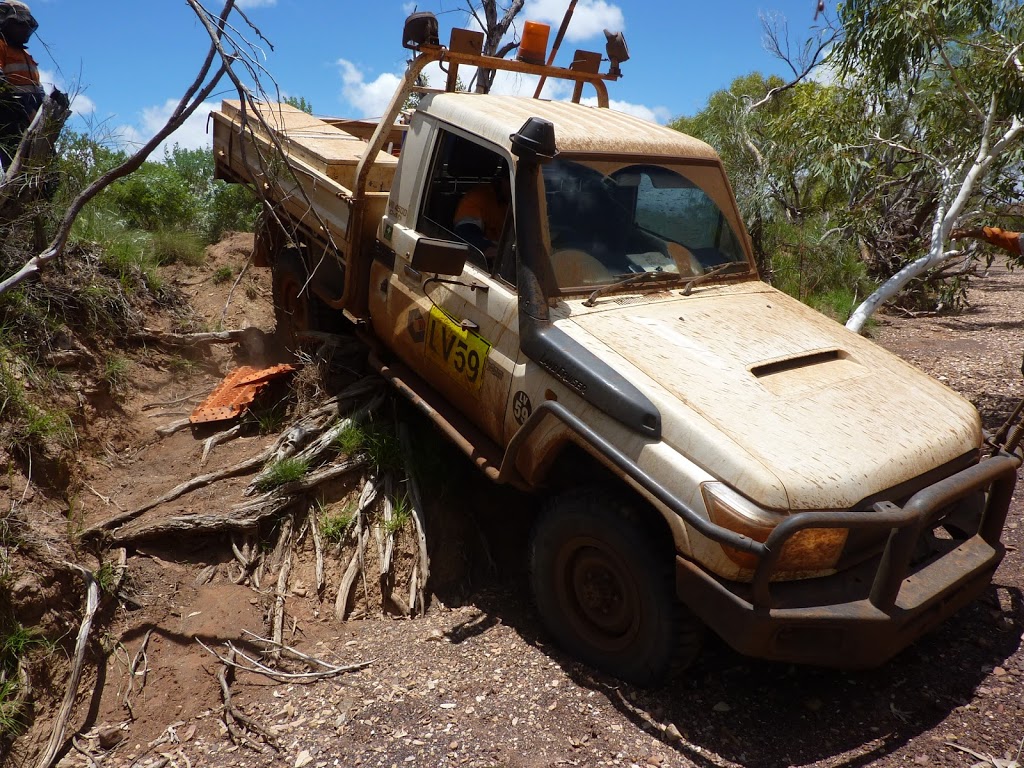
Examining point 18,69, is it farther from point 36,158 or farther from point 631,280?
point 631,280

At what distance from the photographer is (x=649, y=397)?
3.11 m

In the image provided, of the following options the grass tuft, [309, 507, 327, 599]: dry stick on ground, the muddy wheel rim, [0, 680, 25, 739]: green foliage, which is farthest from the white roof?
the grass tuft

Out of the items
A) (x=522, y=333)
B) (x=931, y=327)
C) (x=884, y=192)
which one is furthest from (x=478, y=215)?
(x=884, y=192)

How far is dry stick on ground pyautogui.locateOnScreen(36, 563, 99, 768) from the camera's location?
3398 millimetres

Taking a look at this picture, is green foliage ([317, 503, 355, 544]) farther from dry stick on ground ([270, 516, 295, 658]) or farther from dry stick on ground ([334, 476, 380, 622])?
dry stick on ground ([270, 516, 295, 658])

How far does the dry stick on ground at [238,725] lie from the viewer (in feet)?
10.8

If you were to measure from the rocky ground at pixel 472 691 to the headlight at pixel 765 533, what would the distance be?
77 cm

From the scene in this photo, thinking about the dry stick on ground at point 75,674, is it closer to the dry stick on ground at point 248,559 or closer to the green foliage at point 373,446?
the dry stick on ground at point 248,559

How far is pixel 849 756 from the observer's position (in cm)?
298

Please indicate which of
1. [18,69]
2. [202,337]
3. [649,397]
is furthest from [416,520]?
[18,69]

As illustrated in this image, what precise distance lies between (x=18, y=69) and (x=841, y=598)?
6.09 m

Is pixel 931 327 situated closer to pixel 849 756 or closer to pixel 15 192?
pixel 849 756

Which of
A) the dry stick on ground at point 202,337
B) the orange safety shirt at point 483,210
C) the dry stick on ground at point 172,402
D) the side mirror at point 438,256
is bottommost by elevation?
the dry stick on ground at point 172,402

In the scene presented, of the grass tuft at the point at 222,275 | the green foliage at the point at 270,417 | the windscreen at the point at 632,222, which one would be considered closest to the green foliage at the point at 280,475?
the green foliage at the point at 270,417
